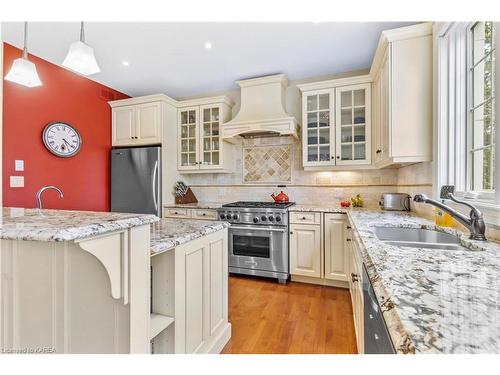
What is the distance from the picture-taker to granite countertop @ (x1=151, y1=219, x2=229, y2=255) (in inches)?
44.8

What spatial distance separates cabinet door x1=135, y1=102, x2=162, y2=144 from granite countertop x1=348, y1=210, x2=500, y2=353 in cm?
319

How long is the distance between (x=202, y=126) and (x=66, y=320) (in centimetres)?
302

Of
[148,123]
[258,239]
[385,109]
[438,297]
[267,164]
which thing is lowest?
[258,239]

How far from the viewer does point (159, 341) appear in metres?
1.27

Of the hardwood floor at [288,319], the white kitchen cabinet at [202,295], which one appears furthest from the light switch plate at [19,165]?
the hardwood floor at [288,319]

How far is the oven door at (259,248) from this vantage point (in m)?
2.86

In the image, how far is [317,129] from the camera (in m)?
3.10

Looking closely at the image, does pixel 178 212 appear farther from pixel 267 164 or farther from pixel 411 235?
pixel 411 235

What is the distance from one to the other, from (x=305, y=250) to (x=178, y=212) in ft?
5.90

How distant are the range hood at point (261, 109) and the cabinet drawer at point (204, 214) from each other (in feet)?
3.44

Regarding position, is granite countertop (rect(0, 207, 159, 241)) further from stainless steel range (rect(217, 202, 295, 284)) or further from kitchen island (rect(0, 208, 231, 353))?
stainless steel range (rect(217, 202, 295, 284))

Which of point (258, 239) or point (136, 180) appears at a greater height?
point (136, 180)

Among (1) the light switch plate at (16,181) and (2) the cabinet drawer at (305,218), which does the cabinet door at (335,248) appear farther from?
(1) the light switch plate at (16,181)

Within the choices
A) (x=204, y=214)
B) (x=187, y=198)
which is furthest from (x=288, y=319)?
(x=187, y=198)
